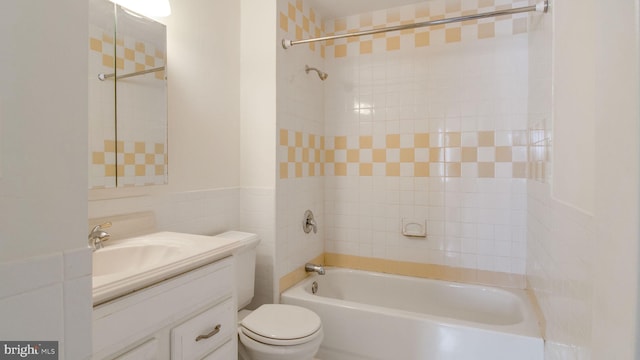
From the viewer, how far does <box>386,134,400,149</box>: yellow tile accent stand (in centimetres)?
240

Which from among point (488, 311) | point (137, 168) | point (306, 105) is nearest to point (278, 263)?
point (137, 168)

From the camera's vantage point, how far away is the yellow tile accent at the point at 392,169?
2406mm

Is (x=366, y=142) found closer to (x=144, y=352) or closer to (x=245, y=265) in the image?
(x=245, y=265)

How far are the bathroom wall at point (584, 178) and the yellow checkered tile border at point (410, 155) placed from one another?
0.88 feet

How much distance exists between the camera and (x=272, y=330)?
1477 mm

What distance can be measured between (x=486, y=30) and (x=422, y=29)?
43 cm

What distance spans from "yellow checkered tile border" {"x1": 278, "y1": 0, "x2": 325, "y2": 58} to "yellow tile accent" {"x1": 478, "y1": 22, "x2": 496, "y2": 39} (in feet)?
3.81

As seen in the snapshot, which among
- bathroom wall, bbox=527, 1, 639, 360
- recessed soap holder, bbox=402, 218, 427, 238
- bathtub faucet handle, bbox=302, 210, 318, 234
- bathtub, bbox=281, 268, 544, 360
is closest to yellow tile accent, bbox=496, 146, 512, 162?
bathroom wall, bbox=527, 1, 639, 360

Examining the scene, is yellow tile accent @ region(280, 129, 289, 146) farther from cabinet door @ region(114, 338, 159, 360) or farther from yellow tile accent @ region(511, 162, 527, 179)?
yellow tile accent @ region(511, 162, 527, 179)

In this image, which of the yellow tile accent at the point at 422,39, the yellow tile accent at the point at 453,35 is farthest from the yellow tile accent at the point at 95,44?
the yellow tile accent at the point at 453,35

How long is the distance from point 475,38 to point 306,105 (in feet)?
4.17

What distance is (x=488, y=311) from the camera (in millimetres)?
2074

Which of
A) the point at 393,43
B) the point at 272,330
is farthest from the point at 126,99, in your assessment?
the point at 393,43

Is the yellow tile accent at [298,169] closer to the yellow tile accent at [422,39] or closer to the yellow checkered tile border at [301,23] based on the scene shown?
the yellow checkered tile border at [301,23]
